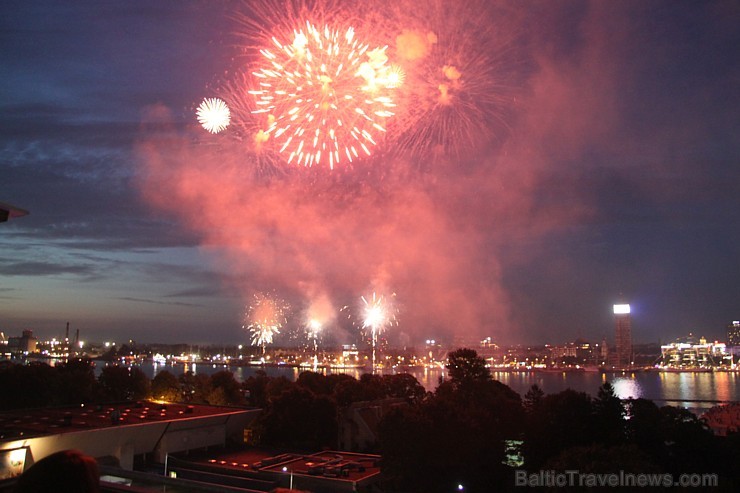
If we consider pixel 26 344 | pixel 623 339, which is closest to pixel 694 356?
pixel 623 339

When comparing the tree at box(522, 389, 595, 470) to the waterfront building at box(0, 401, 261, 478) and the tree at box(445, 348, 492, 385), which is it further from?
the waterfront building at box(0, 401, 261, 478)

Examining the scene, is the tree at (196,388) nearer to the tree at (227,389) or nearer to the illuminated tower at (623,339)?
the tree at (227,389)

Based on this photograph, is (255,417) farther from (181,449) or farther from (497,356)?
(497,356)

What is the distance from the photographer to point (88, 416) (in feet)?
46.4

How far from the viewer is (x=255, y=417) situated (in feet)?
56.6

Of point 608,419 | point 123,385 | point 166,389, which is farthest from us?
point 123,385

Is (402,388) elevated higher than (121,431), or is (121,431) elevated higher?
(121,431)

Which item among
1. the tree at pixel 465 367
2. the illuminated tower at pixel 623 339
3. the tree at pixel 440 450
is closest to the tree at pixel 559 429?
the tree at pixel 440 450

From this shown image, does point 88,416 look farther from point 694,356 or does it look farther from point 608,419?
point 694,356

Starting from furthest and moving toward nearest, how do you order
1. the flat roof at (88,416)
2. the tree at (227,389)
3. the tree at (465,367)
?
the tree at (227,389), the tree at (465,367), the flat roof at (88,416)

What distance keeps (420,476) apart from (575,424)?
411 centimetres

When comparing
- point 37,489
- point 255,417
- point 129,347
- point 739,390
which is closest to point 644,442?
point 255,417

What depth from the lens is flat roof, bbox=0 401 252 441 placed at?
37.0 ft

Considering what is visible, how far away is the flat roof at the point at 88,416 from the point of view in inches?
444
